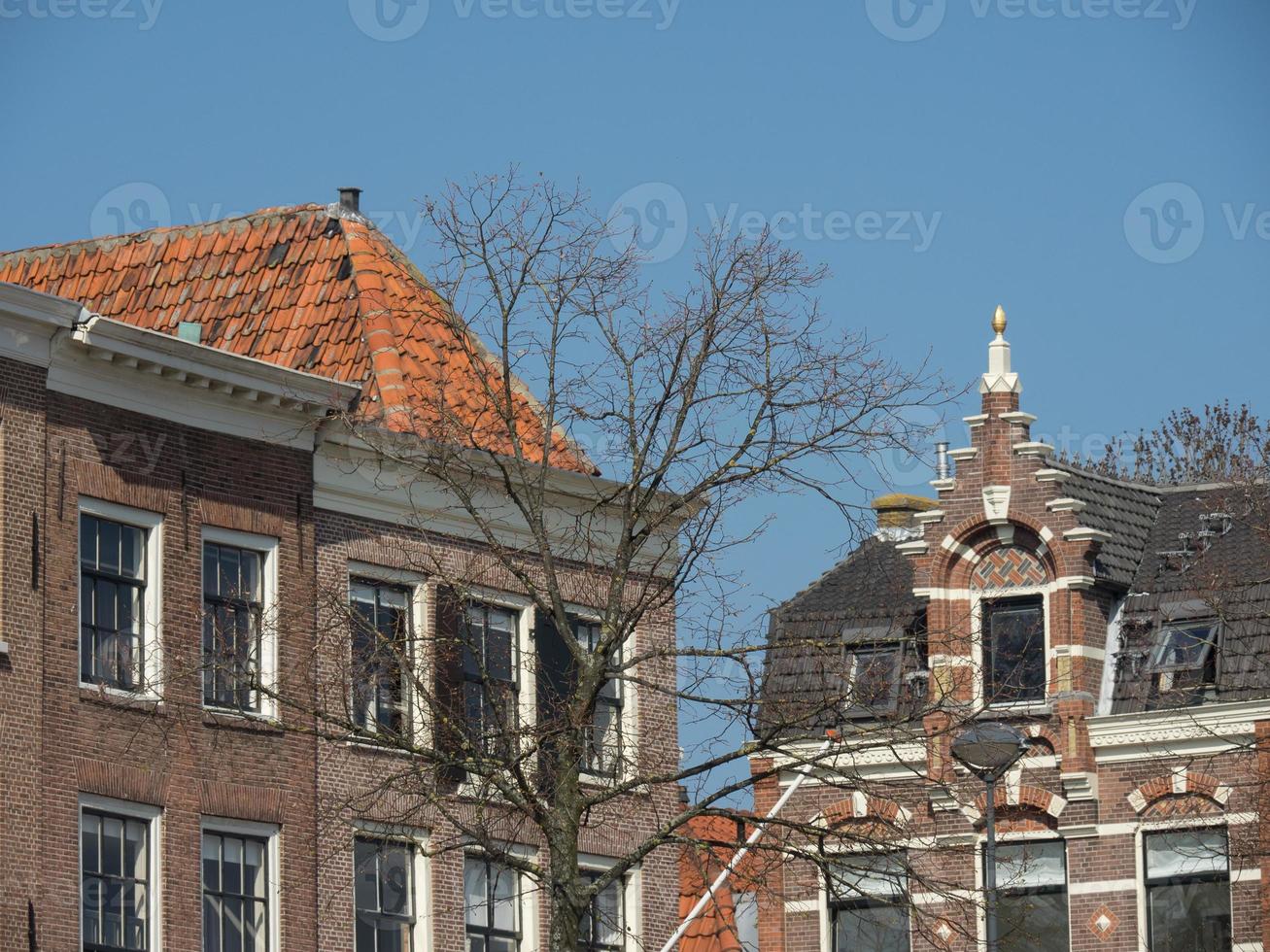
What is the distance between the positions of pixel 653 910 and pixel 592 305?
39.3ft

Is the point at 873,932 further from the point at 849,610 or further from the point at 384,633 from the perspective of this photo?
the point at 384,633

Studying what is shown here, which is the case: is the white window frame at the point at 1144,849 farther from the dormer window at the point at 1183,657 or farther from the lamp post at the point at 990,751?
the lamp post at the point at 990,751

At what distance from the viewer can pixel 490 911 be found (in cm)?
3597

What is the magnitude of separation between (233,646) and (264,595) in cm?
107

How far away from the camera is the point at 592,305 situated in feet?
94.9

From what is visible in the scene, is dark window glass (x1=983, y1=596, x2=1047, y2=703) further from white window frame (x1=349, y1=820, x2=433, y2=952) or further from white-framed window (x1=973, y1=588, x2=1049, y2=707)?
white window frame (x1=349, y1=820, x2=433, y2=952)

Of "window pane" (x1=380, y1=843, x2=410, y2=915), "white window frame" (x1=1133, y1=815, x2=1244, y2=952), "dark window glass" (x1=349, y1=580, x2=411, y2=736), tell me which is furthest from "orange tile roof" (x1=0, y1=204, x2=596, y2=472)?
"white window frame" (x1=1133, y1=815, x2=1244, y2=952)

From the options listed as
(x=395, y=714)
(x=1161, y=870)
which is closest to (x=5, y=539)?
(x=395, y=714)

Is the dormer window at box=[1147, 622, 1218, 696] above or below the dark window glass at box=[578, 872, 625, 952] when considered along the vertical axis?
above

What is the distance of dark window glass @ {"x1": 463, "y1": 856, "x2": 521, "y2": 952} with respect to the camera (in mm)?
35812

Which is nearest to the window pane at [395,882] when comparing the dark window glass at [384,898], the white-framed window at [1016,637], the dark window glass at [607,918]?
the dark window glass at [384,898]

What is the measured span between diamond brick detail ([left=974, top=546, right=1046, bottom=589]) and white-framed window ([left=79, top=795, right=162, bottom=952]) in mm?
16443

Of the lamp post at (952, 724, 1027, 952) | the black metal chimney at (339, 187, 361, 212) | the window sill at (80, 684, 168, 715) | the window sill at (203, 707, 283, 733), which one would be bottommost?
the lamp post at (952, 724, 1027, 952)

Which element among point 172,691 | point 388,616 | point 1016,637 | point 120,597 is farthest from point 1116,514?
point 120,597
